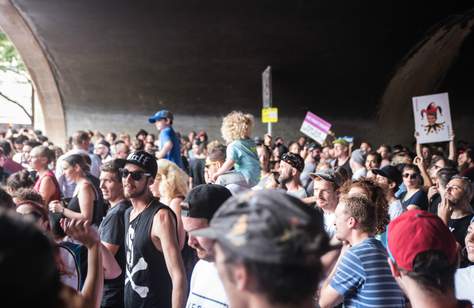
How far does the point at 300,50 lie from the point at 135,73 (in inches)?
234

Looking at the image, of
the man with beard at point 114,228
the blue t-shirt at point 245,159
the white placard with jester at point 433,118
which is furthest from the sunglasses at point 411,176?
the white placard with jester at point 433,118

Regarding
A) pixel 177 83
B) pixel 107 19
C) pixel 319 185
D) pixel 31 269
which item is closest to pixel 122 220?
pixel 319 185

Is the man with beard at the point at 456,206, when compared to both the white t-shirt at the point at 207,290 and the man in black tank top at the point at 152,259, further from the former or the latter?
the white t-shirt at the point at 207,290

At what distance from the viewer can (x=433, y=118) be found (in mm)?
11703

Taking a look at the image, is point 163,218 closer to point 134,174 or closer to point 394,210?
point 134,174

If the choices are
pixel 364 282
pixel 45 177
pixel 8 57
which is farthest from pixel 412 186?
pixel 8 57

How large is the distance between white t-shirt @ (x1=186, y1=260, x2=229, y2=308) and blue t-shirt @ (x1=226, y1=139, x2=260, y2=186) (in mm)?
3949

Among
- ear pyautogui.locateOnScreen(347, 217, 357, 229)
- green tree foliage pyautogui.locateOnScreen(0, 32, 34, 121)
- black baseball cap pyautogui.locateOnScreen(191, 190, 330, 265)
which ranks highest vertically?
green tree foliage pyautogui.locateOnScreen(0, 32, 34, 121)

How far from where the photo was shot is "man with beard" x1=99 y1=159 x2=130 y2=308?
4.44 m

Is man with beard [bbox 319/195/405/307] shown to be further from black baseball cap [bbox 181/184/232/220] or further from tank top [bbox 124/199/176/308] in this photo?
tank top [bbox 124/199/176/308]

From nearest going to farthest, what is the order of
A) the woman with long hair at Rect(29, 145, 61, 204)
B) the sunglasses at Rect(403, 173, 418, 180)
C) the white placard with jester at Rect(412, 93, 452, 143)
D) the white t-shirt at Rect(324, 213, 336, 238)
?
the white t-shirt at Rect(324, 213, 336, 238) → the woman with long hair at Rect(29, 145, 61, 204) → the sunglasses at Rect(403, 173, 418, 180) → the white placard with jester at Rect(412, 93, 452, 143)

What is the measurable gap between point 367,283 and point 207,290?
854 millimetres

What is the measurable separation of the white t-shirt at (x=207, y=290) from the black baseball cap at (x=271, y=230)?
1.41 metres

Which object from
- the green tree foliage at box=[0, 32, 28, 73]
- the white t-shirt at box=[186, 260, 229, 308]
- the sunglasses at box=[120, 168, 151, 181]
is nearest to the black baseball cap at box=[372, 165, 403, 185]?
the sunglasses at box=[120, 168, 151, 181]
